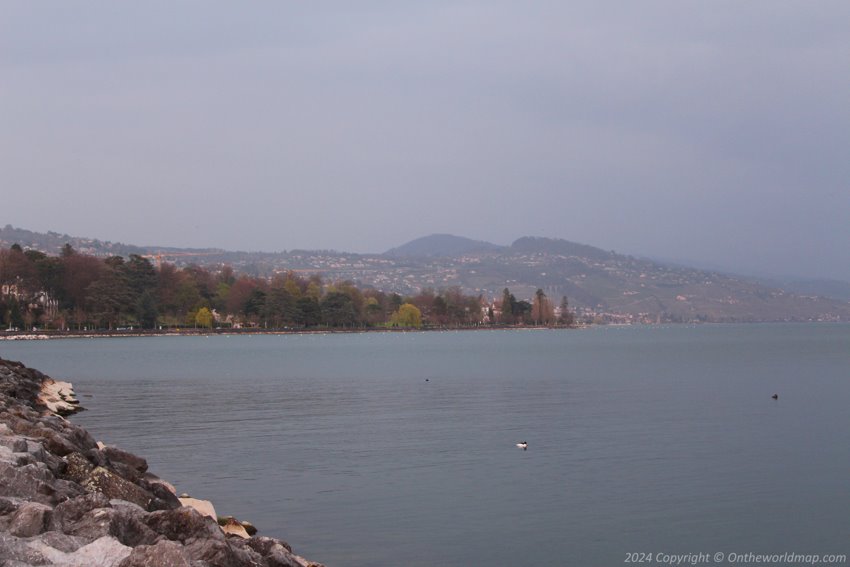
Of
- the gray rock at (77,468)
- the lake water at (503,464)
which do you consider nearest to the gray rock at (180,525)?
the gray rock at (77,468)

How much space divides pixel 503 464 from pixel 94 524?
42.2 feet

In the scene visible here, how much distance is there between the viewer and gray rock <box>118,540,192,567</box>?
8039 mm

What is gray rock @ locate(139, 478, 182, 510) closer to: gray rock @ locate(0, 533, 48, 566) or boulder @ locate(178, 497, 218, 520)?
boulder @ locate(178, 497, 218, 520)

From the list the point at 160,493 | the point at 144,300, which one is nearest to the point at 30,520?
the point at 160,493

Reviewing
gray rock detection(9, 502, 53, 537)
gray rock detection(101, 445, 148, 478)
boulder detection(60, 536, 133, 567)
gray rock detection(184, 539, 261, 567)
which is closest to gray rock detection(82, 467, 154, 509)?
gray rock detection(9, 502, 53, 537)

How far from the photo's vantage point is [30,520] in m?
8.95

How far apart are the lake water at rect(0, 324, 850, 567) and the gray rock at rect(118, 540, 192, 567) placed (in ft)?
18.2

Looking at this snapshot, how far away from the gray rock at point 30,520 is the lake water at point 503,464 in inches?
202

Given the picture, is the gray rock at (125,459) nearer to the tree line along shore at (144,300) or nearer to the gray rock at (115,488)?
the gray rock at (115,488)

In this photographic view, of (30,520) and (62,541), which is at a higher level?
(30,520)

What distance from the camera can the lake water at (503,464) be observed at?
14938 mm

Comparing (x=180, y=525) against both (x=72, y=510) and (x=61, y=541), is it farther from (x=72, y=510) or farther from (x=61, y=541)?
(x=61, y=541)

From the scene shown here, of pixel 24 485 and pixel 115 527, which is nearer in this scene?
pixel 115 527

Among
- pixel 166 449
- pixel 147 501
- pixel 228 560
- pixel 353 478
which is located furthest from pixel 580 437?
pixel 228 560
